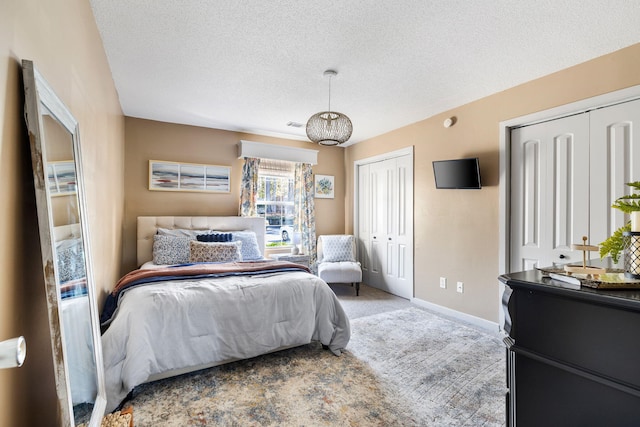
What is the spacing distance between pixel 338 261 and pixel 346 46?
3325mm

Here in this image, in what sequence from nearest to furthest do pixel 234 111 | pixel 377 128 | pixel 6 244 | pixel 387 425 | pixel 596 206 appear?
pixel 6 244 < pixel 387 425 < pixel 596 206 < pixel 234 111 < pixel 377 128

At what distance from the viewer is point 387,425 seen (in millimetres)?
1808

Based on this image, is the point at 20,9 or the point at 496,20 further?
the point at 496,20

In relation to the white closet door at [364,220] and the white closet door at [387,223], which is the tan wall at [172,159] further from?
the white closet door at [387,223]

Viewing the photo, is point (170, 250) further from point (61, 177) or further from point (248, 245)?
point (61, 177)

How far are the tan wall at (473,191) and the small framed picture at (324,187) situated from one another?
1.47 meters

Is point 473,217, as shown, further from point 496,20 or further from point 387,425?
point 387,425

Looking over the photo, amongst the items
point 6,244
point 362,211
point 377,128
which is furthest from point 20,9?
point 362,211

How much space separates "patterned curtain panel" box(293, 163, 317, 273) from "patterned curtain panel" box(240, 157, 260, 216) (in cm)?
77

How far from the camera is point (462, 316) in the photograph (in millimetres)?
3584

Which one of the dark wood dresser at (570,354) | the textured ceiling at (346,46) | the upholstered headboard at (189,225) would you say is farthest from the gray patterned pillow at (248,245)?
the dark wood dresser at (570,354)

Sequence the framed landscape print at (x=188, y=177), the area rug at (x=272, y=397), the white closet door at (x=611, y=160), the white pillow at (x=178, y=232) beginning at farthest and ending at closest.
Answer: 1. the framed landscape print at (x=188, y=177)
2. the white pillow at (x=178, y=232)
3. the white closet door at (x=611, y=160)
4. the area rug at (x=272, y=397)

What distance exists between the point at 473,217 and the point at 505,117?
1098 mm

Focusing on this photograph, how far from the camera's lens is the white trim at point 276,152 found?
15.1ft
